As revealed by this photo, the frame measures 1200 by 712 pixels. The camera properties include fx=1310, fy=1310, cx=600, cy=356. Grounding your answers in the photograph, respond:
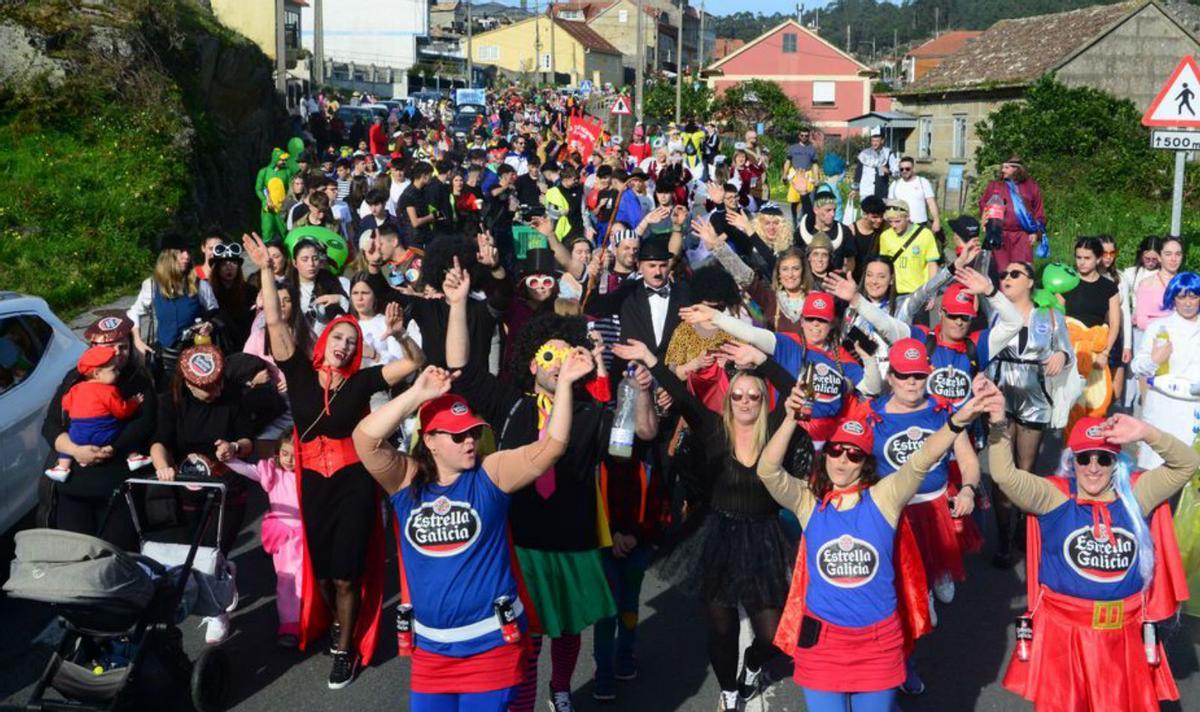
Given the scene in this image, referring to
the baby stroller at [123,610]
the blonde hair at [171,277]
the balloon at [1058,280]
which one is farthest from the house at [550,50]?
the baby stroller at [123,610]

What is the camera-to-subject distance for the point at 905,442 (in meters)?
6.06

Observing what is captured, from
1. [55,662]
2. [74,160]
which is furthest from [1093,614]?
[74,160]

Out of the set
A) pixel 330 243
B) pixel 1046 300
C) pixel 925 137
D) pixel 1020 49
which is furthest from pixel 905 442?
pixel 925 137

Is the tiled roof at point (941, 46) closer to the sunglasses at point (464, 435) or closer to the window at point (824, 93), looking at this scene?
the window at point (824, 93)

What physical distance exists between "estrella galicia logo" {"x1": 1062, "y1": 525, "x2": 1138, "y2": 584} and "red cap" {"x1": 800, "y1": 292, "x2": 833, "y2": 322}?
2.13m

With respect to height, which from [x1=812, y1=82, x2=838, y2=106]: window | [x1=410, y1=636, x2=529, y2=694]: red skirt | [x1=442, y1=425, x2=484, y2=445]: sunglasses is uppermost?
[x1=812, y1=82, x2=838, y2=106]: window

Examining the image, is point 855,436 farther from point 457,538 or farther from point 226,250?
point 226,250

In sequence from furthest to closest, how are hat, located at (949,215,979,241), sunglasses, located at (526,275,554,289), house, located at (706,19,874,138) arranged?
house, located at (706,19,874,138)
hat, located at (949,215,979,241)
sunglasses, located at (526,275,554,289)

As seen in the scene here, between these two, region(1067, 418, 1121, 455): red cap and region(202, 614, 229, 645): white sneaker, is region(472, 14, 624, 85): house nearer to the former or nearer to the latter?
region(202, 614, 229, 645): white sneaker

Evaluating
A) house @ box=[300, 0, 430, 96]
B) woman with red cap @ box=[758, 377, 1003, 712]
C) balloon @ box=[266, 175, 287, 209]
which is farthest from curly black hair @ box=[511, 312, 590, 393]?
house @ box=[300, 0, 430, 96]

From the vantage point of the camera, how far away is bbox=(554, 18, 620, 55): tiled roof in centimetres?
11056

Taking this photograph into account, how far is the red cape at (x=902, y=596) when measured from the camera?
504cm

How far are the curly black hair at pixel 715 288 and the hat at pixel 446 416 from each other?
9.26 ft

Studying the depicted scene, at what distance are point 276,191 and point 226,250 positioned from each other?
639 centimetres
